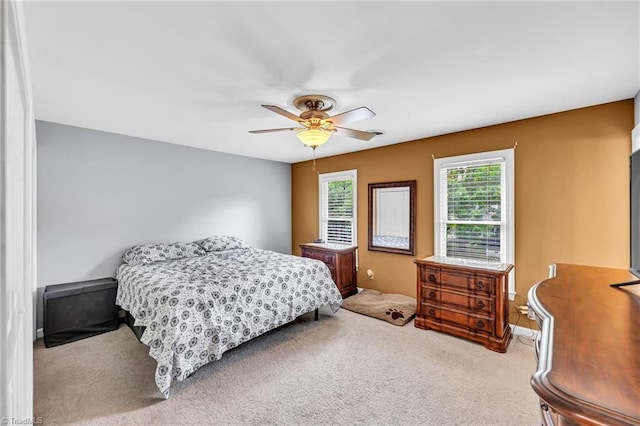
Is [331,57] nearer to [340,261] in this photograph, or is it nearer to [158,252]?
[340,261]

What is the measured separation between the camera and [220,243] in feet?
14.6

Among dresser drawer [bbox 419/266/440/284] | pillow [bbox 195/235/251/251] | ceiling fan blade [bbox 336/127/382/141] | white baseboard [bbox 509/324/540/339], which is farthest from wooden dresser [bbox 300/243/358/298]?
white baseboard [bbox 509/324/540/339]

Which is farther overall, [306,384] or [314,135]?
[314,135]

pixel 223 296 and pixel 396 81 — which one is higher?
pixel 396 81

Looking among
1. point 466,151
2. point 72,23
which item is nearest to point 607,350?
point 72,23

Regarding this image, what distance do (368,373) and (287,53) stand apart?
256cm

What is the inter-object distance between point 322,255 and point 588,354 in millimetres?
3923

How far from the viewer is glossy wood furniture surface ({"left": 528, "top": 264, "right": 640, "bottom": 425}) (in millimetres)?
652

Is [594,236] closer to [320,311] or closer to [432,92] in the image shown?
[432,92]

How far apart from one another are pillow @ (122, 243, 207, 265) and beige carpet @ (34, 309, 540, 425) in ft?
3.02

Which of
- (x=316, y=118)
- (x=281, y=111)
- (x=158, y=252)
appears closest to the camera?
(x=281, y=111)

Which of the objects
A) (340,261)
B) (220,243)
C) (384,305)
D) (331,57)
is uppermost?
(331,57)

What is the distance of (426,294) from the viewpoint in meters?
3.37

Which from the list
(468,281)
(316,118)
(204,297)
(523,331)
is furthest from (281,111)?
(523,331)
